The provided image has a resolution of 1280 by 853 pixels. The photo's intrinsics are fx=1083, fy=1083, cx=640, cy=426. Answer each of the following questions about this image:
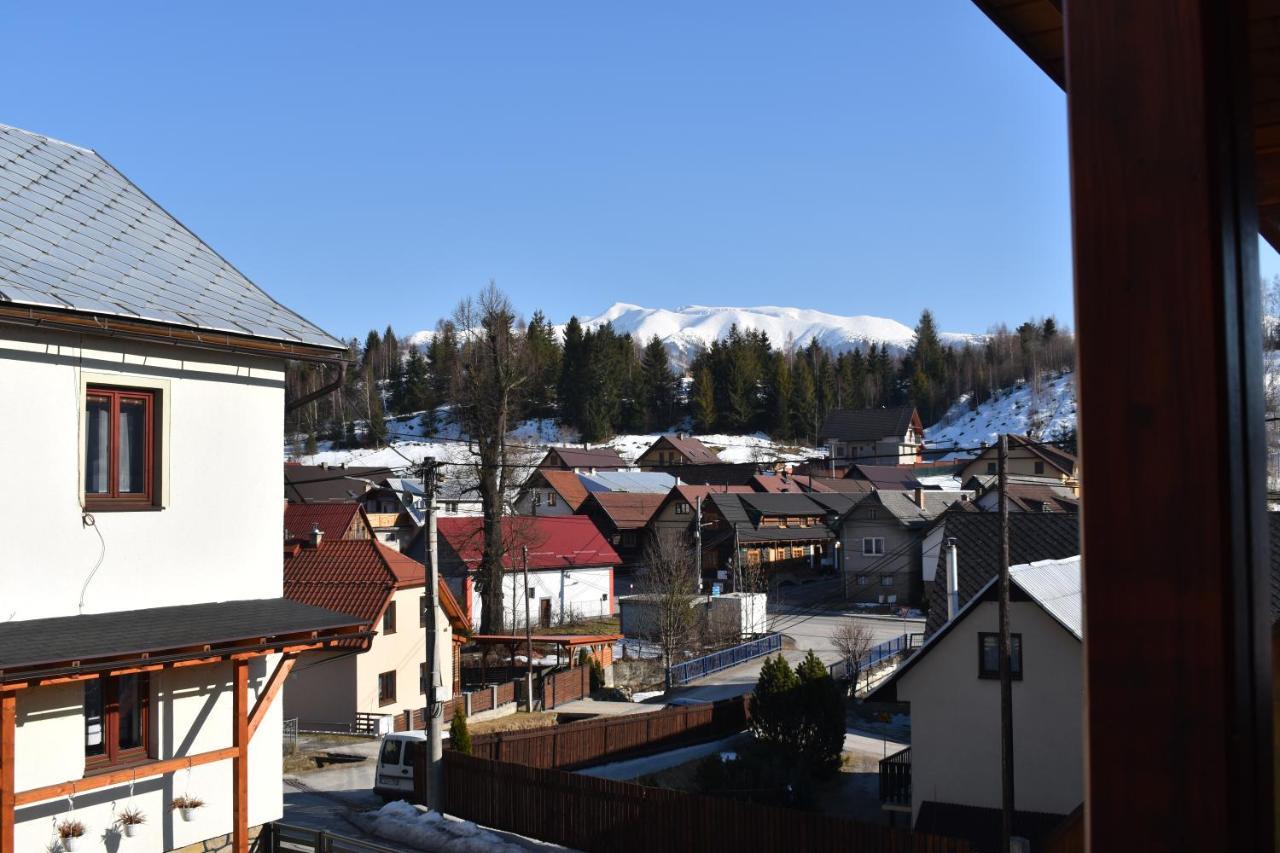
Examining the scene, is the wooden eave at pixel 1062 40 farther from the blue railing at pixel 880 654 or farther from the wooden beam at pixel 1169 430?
the blue railing at pixel 880 654

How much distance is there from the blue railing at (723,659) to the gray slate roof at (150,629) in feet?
90.9

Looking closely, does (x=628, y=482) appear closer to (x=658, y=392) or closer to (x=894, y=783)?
(x=658, y=392)

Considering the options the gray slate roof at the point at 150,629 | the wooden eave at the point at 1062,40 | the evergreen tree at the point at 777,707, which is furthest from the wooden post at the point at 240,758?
the evergreen tree at the point at 777,707

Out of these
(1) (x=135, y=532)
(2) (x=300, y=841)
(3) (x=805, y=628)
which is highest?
(1) (x=135, y=532)

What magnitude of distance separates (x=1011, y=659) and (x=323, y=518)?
26893 millimetres

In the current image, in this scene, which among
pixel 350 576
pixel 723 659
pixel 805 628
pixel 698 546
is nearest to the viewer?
pixel 350 576

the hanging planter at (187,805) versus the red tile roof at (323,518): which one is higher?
the red tile roof at (323,518)

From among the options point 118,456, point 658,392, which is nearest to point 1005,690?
point 118,456

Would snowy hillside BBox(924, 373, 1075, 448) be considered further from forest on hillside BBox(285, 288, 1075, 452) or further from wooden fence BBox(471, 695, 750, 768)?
wooden fence BBox(471, 695, 750, 768)

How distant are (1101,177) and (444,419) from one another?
11903 cm

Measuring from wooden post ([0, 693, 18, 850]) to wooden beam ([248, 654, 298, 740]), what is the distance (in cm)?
272

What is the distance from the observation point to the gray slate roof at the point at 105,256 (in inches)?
436

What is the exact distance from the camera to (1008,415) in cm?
12556

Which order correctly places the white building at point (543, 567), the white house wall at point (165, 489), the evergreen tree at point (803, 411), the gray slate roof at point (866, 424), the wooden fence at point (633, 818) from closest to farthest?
the white house wall at point (165, 489)
the wooden fence at point (633, 818)
the white building at point (543, 567)
the gray slate roof at point (866, 424)
the evergreen tree at point (803, 411)
